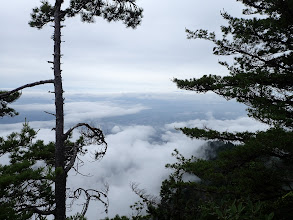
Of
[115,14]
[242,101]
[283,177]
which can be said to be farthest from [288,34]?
[115,14]

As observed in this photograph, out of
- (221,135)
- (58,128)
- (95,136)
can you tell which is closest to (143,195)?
(221,135)

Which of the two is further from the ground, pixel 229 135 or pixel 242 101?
pixel 242 101

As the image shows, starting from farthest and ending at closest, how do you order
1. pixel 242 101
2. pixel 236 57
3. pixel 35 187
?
pixel 236 57, pixel 242 101, pixel 35 187

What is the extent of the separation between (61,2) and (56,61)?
2.10m

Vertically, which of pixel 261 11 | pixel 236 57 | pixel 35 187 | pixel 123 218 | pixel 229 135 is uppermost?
pixel 261 11

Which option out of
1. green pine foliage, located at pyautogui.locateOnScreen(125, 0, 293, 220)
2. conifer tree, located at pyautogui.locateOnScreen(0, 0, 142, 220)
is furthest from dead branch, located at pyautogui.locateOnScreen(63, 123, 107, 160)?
green pine foliage, located at pyautogui.locateOnScreen(125, 0, 293, 220)

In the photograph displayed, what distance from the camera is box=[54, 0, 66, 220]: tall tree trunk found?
536cm

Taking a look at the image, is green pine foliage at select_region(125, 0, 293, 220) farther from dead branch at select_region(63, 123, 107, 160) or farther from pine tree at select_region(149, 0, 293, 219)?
dead branch at select_region(63, 123, 107, 160)

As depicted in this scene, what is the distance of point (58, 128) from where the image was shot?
573cm

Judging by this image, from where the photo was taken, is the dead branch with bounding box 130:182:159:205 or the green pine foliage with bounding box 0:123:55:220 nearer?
the green pine foliage with bounding box 0:123:55:220

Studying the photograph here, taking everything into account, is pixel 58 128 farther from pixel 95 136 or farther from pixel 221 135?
pixel 221 135

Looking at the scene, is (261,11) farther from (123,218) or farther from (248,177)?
(123,218)

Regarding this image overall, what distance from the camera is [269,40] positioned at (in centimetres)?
732

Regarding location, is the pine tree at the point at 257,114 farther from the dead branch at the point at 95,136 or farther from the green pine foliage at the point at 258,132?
the dead branch at the point at 95,136
